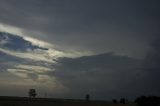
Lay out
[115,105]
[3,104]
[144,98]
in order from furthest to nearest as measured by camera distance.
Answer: [115,105] → [144,98] → [3,104]

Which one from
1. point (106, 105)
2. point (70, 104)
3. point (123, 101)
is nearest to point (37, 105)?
point (70, 104)

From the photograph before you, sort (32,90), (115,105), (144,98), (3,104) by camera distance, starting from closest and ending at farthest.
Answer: (3,104), (144,98), (115,105), (32,90)

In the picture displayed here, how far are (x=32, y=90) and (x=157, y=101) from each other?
58.3m

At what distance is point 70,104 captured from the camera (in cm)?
15188

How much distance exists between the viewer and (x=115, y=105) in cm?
16025

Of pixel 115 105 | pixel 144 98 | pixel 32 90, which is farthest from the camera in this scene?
pixel 32 90

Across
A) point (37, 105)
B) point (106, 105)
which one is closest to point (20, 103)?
point (37, 105)

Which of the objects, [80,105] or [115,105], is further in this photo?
[115,105]

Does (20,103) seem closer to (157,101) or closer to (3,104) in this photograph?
(3,104)

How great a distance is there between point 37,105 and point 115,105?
37.9m

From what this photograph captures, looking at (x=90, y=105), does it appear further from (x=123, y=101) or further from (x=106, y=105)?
(x=123, y=101)

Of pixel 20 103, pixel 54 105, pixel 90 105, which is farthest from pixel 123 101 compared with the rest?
pixel 20 103

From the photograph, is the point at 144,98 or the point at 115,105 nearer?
the point at 144,98

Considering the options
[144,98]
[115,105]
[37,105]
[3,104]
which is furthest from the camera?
[115,105]
